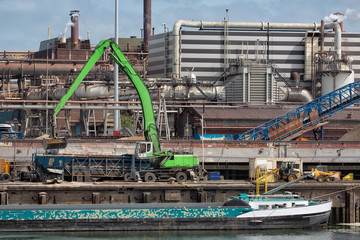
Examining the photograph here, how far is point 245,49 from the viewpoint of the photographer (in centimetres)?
10806

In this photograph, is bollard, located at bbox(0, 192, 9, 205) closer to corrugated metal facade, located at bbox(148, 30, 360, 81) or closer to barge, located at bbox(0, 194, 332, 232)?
barge, located at bbox(0, 194, 332, 232)

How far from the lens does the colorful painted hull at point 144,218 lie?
39312mm

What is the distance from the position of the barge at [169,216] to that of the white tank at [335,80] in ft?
196

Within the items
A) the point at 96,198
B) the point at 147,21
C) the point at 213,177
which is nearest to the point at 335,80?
the point at 147,21

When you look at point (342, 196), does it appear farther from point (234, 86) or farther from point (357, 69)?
point (357, 69)

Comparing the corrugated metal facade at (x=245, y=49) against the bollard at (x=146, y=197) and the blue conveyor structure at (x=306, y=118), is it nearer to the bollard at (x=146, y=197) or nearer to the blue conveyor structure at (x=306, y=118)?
the blue conveyor structure at (x=306, y=118)

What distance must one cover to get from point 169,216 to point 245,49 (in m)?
70.8

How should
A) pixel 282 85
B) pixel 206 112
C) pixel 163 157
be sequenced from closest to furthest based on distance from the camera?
pixel 163 157 < pixel 206 112 < pixel 282 85

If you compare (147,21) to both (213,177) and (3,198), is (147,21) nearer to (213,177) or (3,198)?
(213,177)

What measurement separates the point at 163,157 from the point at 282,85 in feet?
199

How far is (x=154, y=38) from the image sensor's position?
371 ft

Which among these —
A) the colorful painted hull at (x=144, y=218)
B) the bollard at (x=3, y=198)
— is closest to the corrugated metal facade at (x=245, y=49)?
the bollard at (x=3, y=198)

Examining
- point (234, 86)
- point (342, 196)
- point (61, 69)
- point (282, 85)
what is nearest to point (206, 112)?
point (234, 86)

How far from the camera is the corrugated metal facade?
351ft
